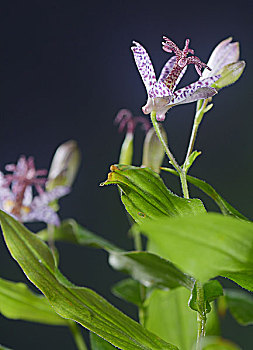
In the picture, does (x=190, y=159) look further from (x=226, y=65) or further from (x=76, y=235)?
(x=76, y=235)

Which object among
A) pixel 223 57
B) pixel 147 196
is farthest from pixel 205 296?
pixel 223 57

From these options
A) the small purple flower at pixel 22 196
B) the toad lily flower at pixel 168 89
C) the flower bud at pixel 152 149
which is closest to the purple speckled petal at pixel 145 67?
the toad lily flower at pixel 168 89

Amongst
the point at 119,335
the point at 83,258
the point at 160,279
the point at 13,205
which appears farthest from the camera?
the point at 83,258

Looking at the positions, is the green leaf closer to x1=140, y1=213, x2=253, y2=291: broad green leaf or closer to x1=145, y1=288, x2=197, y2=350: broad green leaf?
x1=140, y1=213, x2=253, y2=291: broad green leaf

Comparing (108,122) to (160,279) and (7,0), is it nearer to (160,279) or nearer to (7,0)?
(7,0)

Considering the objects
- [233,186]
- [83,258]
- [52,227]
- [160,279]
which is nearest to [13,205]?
[52,227]

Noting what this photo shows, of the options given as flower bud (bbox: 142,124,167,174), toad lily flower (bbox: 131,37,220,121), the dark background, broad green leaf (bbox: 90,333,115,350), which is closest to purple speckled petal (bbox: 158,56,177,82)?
toad lily flower (bbox: 131,37,220,121)

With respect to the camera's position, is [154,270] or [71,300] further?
[154,270]
